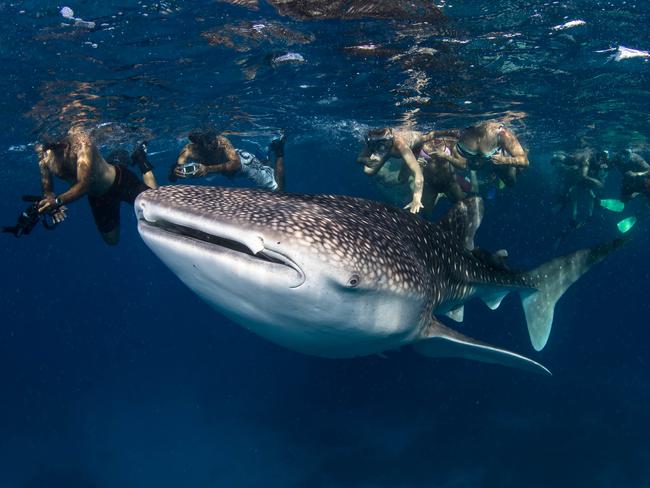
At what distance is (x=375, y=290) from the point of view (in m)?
3.61

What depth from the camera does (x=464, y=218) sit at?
6355 millimetres

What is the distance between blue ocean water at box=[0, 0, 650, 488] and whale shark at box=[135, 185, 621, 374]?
19.5 feet

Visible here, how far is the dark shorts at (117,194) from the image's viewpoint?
A: 9.40 meters

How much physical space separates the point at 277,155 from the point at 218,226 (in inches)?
449

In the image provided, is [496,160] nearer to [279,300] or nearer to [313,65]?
[313,65]

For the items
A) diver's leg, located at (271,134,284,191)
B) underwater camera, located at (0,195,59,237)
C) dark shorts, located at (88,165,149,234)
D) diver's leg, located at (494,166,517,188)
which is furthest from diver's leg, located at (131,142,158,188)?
diver's leg, located at (494,166,517,188)

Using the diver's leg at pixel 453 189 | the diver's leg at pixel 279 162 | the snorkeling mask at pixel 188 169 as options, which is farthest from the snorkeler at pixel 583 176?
the snorkeling mask at pixel 188 169

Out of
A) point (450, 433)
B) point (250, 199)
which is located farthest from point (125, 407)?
point (250, 199)

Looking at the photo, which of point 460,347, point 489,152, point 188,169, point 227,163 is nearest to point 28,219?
point 188,169

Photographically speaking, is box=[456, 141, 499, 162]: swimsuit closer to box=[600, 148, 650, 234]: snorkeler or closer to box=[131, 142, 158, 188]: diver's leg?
box=[600, 148, 650, 234]: snorkeler

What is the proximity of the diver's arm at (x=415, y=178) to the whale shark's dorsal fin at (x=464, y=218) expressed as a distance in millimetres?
2417

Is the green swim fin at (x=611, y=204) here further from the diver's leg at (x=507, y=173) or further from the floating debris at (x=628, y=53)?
the floating debris at (x=628, y=53)

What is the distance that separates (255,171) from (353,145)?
53.5ft

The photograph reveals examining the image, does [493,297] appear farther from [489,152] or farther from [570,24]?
[570,24]
